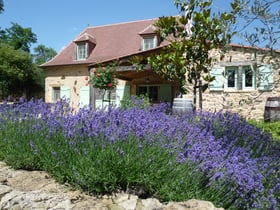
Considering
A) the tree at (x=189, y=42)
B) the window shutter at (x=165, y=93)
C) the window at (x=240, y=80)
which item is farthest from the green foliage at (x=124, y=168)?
the window shutter at (x=165, y=93)

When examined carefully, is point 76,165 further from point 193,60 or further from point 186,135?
point 193,60

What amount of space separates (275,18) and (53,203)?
7.71 ft

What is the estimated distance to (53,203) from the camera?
1.68m

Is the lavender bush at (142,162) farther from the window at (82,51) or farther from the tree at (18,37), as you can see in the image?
the tree at (18,37)

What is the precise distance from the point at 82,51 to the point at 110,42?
193 centimetres

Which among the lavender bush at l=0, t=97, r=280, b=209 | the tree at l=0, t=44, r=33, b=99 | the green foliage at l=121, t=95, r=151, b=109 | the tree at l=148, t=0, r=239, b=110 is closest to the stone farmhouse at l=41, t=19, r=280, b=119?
the green foliage at l=121, t=95, r=151, b=109

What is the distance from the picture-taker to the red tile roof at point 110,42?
1463 centimetres

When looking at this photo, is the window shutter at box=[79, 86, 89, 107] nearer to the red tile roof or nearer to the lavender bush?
the red tile roof

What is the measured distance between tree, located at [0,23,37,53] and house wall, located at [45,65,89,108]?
21619mm

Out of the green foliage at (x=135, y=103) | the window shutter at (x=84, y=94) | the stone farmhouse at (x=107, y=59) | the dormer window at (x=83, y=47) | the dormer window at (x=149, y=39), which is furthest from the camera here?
the dormer window at (x=83, y=47)

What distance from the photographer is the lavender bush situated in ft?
6.07

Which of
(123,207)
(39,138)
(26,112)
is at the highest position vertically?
(26,112)

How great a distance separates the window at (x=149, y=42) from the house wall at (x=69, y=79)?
3860 millimetres

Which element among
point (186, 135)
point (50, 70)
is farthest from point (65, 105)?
point (50, 70)
